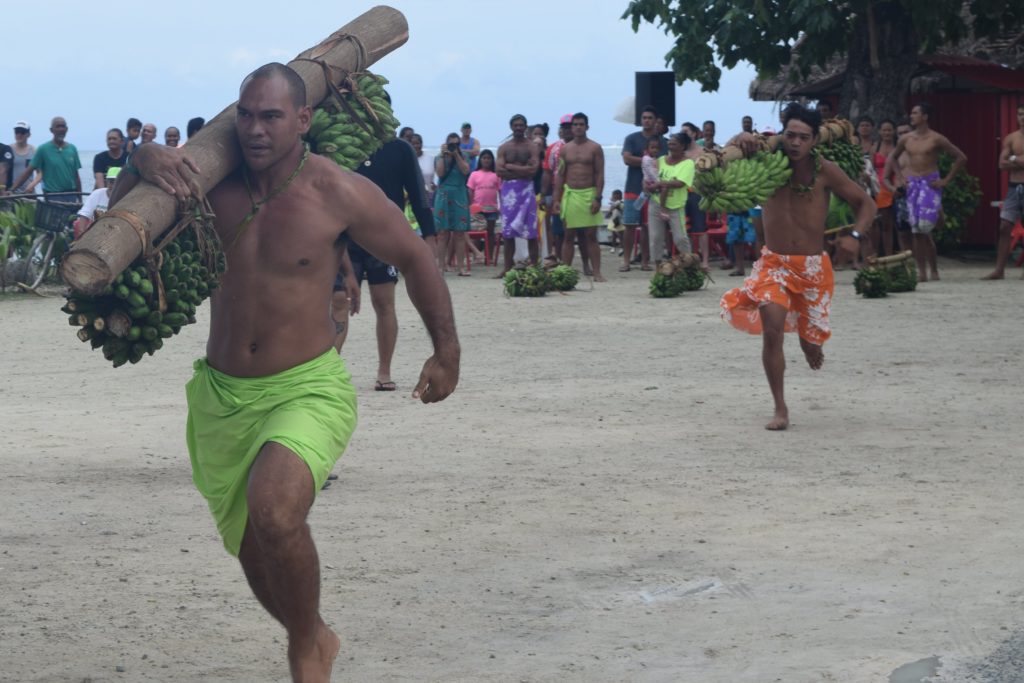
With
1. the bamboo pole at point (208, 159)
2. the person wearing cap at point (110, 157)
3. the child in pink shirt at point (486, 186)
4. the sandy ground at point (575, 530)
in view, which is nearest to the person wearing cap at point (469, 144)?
the child in pink shirt at point (486, 186)

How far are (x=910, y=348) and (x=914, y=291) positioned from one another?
15.8 feet

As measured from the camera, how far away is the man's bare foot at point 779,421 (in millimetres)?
8711

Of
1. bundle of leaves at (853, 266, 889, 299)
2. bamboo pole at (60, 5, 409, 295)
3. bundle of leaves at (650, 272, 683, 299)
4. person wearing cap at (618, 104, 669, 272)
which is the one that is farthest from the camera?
person wearing cap at (618, 104, 669, 272)

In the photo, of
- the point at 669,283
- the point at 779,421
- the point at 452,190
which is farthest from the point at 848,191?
the point at 452,190

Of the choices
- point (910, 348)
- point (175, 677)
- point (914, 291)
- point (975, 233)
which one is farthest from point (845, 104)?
point (175, 677)

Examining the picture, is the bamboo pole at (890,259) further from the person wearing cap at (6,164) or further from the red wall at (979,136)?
the person wearing cap at (6,164)

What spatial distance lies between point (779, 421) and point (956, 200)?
11.8m

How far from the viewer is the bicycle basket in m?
17.3

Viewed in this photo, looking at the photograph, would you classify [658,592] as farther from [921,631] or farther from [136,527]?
[136,527]

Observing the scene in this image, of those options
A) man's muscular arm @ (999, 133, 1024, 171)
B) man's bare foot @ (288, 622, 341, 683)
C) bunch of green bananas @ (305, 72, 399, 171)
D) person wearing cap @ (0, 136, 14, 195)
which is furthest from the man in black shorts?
person wearing cap @ (0, 136, 14, 195)

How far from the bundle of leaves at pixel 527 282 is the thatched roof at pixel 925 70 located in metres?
6.51

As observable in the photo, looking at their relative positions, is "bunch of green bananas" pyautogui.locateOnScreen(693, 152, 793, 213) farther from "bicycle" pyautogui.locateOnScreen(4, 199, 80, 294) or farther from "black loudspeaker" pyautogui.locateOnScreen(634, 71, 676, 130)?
"black loudspeaker" pyautogui.locateOnScreen(634, 71, 676, 130)

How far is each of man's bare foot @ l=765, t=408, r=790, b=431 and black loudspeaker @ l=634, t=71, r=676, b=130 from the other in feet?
44.6

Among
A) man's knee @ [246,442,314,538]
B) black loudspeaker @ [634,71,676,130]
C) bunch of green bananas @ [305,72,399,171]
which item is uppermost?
black loudspeaker @ [634,71,676,130]
